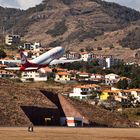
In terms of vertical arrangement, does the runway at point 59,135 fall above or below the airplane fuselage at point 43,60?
below

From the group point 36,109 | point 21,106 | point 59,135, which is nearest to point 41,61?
point 36,109

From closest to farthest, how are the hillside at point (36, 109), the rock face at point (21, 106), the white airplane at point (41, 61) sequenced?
the rock face at point (21, 106) < the hillside at point (36, 109) < the white airplane at point (41, 61)

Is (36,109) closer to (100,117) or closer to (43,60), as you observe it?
(100,117)

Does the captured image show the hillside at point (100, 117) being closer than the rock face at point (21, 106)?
No

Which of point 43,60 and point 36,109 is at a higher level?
point 43,60

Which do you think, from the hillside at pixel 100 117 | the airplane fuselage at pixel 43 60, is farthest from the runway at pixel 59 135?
the airplane fuselage at pixel 43 60

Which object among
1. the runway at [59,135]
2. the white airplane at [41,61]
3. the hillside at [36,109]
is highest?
the white airplane at [41,61]

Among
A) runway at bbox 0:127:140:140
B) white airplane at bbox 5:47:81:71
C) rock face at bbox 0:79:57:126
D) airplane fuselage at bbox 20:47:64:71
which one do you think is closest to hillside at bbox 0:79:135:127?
rock face at bbox 0:79:57:126

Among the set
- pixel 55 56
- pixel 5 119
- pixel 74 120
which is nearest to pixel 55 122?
pixel 74 120

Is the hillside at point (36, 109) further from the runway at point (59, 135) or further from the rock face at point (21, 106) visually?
the runway at point (59, 135)

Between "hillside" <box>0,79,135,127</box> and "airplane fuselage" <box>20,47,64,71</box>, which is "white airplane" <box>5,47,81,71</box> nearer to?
"airplane fuselage" <box>20,47,64,71</box>

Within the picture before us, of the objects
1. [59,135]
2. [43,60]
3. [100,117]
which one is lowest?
[59,135]

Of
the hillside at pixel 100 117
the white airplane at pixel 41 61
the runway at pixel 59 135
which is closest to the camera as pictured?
the runway at pixel 59 135

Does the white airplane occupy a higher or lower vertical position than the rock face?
higher
